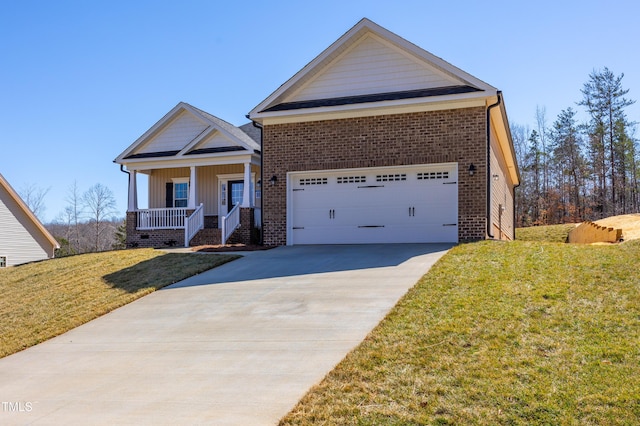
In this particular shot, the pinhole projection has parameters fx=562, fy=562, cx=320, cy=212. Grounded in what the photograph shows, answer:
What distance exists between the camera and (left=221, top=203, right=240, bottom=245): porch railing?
19.1 meters

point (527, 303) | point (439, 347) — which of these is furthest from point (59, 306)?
point (527, 303)

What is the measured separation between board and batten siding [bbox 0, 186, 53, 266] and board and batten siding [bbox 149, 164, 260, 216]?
30.1 ft

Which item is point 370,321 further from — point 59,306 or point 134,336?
point 59,306

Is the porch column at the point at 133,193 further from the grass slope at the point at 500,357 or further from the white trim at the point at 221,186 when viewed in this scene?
the grass slope at the point at 500,357

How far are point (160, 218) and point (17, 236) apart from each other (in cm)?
1133

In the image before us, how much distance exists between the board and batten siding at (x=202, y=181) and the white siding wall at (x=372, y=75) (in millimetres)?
6139

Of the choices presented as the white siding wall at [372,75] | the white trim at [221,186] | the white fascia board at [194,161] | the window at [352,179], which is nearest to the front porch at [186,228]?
the white trim at [221,186]

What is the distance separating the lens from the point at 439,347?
6484mm

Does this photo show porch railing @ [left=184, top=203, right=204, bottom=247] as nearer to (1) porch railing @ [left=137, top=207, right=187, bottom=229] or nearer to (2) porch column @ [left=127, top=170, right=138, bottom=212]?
(1) porch railing @ [left=137, top=207, right=187, bottom=229]

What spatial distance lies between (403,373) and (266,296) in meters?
4.66

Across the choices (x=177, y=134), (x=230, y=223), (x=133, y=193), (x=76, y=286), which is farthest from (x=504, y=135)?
(x=133, y=193)

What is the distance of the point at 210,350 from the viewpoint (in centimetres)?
746

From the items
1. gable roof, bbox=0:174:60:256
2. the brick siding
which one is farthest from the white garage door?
gable roof, bbox=0:174:60:256

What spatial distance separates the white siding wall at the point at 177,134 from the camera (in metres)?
22.2
